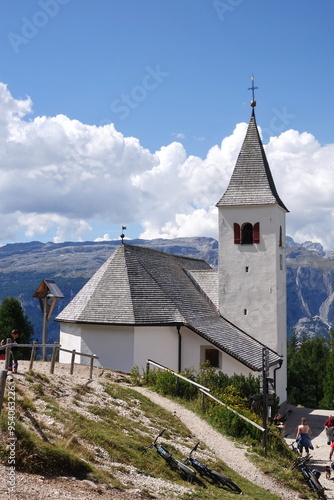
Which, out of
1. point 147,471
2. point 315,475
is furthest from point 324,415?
point 147,471

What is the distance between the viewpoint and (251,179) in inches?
1359

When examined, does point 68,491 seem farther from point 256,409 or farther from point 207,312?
point 207,312

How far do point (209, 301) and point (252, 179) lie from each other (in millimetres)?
8039

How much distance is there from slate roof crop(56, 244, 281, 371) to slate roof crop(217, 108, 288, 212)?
20.3 ft

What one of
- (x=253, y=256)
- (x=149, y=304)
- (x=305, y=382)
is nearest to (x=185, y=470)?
(x=149, y=304)

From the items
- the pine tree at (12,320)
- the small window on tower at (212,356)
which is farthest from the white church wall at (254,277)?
the pine tree at (12,320)

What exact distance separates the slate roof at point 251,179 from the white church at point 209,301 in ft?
0.20

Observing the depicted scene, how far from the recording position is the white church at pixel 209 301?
91.9 ft

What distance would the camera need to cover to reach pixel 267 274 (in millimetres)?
33406

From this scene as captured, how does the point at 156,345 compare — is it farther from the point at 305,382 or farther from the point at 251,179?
the point at 305,382

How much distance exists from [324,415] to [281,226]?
486 inches

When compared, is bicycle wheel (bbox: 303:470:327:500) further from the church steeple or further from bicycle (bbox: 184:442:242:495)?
the church steeple

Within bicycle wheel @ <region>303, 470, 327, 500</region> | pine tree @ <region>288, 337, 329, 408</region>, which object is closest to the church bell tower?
bicycle wheel @ <region>303, 470, 327, 500</region>

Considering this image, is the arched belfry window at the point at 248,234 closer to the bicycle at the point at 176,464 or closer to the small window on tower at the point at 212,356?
the small window on tower at the point at 212,356
